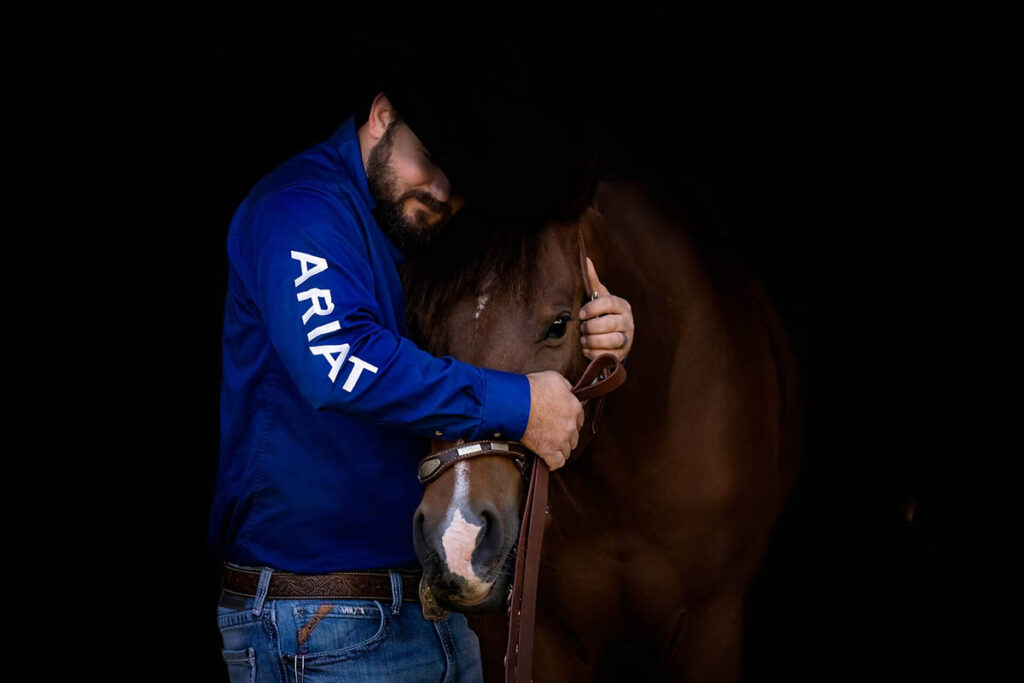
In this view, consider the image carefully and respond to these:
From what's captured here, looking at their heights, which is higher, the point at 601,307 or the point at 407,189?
the point at 407,189

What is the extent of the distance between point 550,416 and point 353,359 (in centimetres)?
44

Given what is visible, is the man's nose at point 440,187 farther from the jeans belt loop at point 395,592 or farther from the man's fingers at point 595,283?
the jeans belt loop at point 395,592

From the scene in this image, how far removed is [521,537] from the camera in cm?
204

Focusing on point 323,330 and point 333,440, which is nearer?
point 323,330

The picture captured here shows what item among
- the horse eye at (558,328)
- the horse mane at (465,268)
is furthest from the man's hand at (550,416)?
the horse mane at (465,268)

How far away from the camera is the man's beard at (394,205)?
91.8 inches

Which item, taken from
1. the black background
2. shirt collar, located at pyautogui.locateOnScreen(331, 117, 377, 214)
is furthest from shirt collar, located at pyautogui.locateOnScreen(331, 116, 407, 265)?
the black background

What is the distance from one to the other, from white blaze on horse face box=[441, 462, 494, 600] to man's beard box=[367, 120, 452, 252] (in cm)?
75

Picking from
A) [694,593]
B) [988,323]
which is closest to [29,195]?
[694,593]

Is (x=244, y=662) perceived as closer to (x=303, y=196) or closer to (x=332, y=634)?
(x=332, y=634)

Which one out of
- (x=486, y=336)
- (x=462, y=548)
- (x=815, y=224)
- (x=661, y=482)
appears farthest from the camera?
(x=815, y=224)

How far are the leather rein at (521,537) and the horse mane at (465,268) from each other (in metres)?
0.28

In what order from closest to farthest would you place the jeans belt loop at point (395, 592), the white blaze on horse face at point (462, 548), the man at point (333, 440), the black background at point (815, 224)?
the white blaze on horse face at point (462, 548) < the man at point (333, 440) < the jeans belt loop at point (395, 592) < the black background at point (815, 224)

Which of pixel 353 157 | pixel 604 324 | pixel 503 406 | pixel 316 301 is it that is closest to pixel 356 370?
pixel 316 301
